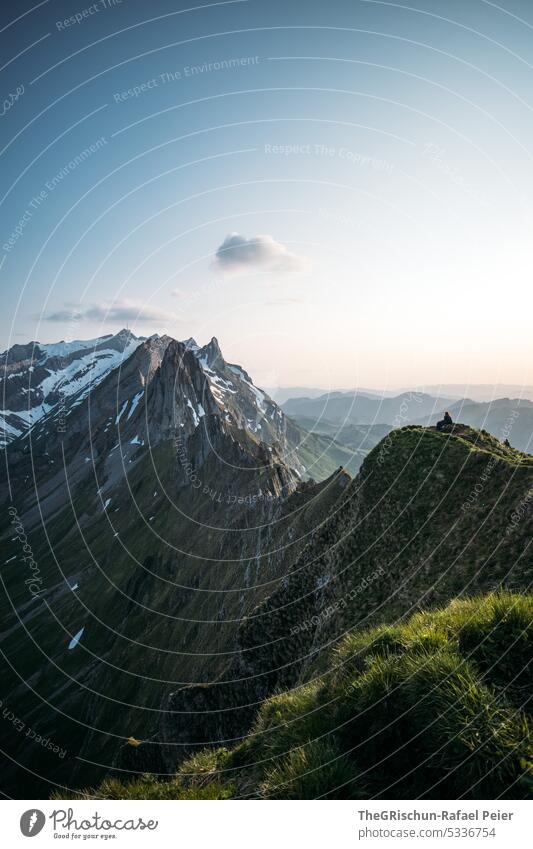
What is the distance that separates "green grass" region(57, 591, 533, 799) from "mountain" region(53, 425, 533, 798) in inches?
1.0

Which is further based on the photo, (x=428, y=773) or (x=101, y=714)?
(x=101, y=714)

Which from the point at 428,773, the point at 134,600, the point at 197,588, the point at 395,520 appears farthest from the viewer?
the point at 134,600

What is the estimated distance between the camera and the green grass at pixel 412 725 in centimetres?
548

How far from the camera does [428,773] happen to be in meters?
6.05

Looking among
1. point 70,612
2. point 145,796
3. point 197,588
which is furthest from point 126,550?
point 145,796

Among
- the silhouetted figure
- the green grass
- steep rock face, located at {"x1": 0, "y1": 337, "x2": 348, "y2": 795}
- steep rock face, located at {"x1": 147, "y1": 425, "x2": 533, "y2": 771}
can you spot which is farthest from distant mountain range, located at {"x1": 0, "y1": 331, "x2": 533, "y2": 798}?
the green grass

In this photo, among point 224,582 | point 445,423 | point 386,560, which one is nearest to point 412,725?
point 386,560

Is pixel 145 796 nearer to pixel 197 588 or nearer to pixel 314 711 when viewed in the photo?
pixel 314 711
